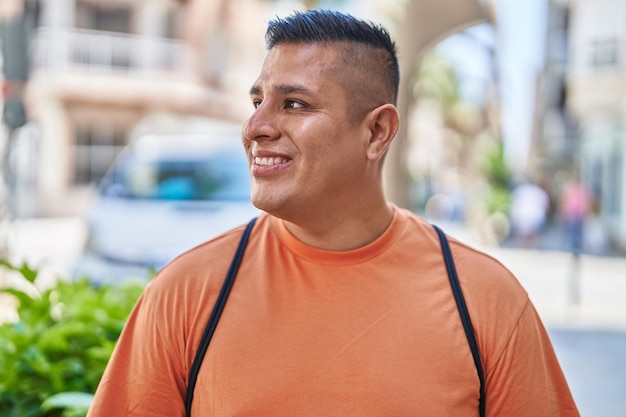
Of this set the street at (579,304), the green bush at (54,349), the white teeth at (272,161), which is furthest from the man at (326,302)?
the street at (579,304)

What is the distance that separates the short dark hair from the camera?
74.9 inches

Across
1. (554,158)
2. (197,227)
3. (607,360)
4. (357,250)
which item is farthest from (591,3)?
(357,250)

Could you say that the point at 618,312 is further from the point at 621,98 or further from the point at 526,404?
the point at 621,98

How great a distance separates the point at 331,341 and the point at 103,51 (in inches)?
1170

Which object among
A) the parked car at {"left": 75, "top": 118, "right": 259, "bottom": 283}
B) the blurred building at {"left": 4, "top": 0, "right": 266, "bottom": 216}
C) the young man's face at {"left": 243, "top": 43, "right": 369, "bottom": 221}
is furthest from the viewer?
the blurred building at {"left": 4, "top": 0, "right": 266, "bottom": 216}

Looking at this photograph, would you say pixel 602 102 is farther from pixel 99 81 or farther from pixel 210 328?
pixel 210 328

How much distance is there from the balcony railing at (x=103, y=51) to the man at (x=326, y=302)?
28.9 m

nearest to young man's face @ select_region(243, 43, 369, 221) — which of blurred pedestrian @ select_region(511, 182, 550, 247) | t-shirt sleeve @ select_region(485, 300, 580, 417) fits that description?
t-shirt sleeve @ select_region(485, 300, 580, 417)

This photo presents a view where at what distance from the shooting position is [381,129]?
78.4 inches

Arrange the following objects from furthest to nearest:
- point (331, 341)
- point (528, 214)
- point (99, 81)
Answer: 1. point (99, 81)
2. point (528, 214)
3. point (331, 341)

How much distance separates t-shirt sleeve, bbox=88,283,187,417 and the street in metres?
1.62

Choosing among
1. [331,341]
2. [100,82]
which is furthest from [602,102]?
[331,341]

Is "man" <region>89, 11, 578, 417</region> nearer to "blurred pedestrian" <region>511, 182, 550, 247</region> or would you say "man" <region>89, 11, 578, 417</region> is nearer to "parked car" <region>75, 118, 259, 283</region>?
"parked car" <region>75, 118, 259, 283</region>

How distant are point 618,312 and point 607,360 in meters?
3.32
